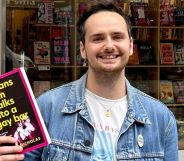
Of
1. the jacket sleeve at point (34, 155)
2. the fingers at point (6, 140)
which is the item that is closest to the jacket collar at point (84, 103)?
the jacket sleeve at point (34, 155)

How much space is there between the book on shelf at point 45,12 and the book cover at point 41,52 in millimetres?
245

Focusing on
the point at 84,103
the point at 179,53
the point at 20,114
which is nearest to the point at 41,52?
the point at 179,53

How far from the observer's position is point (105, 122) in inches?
82.6

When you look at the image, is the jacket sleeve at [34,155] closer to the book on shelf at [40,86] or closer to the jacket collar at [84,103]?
the jacket collar at [84,103]

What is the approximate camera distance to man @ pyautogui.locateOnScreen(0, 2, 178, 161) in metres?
2.06

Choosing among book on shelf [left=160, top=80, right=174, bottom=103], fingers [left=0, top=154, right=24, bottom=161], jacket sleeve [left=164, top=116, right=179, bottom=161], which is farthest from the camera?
book on shelf [left=160, top=80, right=174, bottom=103]

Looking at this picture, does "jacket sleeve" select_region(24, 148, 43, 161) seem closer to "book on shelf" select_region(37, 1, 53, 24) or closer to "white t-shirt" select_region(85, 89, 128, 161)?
"white t-shirt" select_region(85, 89, 128, 161)

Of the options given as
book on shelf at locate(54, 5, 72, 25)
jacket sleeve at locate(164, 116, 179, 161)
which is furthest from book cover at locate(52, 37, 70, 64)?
jacket sleeve at locate(164, 116, 179, 161)

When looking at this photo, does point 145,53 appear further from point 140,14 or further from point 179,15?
point 179,15

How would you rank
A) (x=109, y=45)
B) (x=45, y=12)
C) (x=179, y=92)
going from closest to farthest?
(x=109, y=45) → (x=45, y=12) → (x=179, y=92)

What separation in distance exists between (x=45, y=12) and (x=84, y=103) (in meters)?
3.17

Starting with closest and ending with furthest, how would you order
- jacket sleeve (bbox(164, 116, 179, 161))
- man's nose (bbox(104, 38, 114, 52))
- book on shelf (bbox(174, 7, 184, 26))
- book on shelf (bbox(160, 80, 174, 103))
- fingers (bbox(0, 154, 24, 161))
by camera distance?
fingers (bbox(0, 154, 24, 161)) < man's nose (bbox(104, 38, 114, 52)) < jacket sleeve (bbox(164, 116, 179, 161)) < book on shelf (bbox(174, 7, 184, 26)) < book on shelf (bbox(160, 80, 174, 103))

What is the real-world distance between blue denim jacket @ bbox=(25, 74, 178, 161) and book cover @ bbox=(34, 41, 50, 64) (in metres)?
3.03

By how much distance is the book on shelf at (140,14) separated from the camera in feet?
17.6
